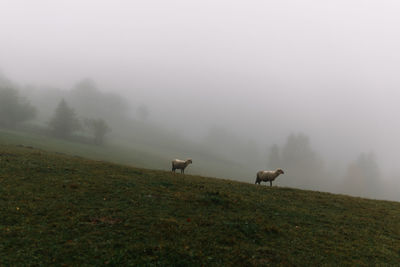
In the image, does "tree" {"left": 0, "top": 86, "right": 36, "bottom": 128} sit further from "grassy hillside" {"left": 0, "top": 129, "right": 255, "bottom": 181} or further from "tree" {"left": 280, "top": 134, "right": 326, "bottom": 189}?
"tree" {"left": 280, "top": 134, "right": 326, "bottom": 189}

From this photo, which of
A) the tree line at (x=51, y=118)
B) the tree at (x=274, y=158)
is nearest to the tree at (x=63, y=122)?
the tree line at (x=51, y=118)

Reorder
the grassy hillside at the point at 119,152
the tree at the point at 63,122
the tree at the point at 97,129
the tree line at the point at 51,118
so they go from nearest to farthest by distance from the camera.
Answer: the grassy hillside at the point at 119,152, the tree line at the point at 51,118, the tree at the point at 63,122, the tree at the point at 97,129

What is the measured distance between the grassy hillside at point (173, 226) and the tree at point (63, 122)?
94278 millimetres

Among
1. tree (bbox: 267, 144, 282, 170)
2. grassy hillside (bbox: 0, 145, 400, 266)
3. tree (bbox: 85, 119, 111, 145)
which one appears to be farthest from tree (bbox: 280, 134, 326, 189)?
grassy hillside (bbox: 0, 145, 400, 266)

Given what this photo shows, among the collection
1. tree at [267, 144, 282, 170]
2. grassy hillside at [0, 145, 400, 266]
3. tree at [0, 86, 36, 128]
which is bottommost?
grassy hillside at [0, 145, 400, 266]

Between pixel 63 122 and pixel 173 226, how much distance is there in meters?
111

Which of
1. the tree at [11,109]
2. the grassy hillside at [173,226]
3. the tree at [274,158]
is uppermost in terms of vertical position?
the tree at [11,109]

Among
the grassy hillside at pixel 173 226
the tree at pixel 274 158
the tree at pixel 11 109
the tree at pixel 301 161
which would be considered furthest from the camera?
the tree at pixel 274 158

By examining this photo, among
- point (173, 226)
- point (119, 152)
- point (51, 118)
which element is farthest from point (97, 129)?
point (173, 226)

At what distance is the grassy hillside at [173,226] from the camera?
11.2 m

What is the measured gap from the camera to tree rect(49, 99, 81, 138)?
105812 millimetres

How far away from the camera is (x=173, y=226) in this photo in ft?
45.8

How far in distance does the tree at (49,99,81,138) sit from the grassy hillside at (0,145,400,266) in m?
94.3

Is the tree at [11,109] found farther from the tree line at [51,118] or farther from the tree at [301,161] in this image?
the tree at [301,161]
